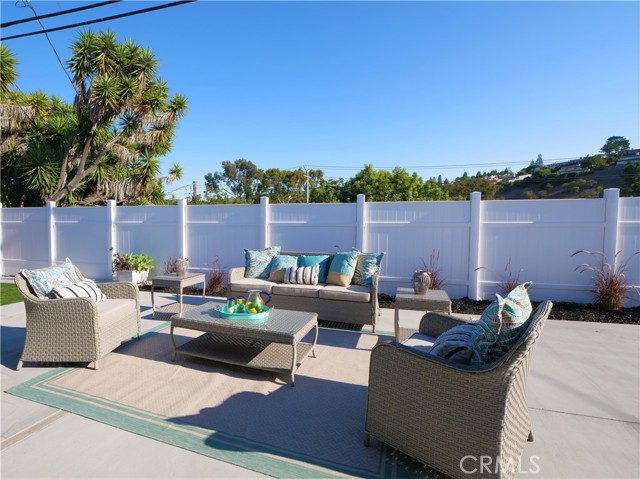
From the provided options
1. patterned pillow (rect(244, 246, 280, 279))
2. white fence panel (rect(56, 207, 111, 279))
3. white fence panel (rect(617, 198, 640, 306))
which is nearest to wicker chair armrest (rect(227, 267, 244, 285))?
patterned pillow (rect(244, 246, 280, 279))

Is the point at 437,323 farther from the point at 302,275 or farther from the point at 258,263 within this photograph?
the point at 258,263

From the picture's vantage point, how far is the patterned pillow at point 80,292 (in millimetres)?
2957

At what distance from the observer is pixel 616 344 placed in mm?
3586

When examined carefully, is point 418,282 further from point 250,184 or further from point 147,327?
point 250,184

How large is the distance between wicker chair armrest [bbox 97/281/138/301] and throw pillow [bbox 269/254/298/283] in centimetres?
177

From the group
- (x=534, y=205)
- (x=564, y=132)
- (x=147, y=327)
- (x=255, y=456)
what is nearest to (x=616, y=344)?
(x=534, y=205)

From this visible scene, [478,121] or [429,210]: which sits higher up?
[478,121]

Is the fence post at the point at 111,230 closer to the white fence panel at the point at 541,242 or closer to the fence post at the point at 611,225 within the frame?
the white fence panel at the point at 541,242

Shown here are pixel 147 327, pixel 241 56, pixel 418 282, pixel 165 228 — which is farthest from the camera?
pixel 241 56

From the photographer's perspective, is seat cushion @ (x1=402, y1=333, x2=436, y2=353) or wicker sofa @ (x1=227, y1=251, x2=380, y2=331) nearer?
seat cushion @ (x1=402, y1=333, x2=436, y2=353)

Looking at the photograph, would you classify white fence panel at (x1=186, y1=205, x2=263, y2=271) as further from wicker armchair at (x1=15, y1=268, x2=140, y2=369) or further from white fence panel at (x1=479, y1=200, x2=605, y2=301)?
white fence panel at (x1=479, y1=200, x2=605, y2=301)

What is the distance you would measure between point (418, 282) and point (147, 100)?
26.8ft

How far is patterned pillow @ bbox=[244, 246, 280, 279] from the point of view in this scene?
482cm

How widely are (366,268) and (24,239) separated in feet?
27.2
